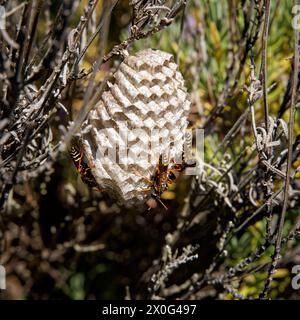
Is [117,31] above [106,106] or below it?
above

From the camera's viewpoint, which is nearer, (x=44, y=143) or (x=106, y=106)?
(x=106, y=106)

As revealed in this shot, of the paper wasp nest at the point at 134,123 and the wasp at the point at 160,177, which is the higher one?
the paper wasp nest at the point at 134,123

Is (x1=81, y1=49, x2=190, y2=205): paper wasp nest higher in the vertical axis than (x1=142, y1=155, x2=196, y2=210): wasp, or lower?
higher

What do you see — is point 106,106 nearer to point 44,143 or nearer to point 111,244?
point 44,143
